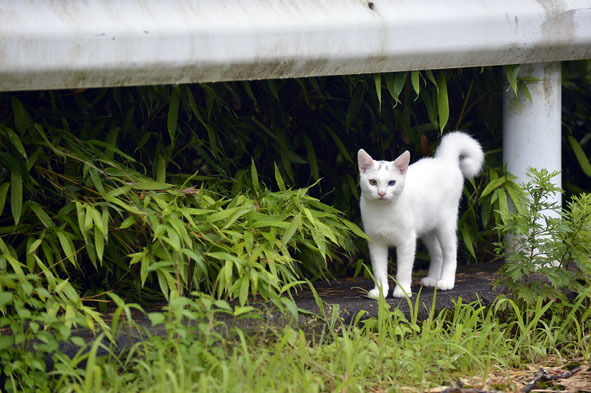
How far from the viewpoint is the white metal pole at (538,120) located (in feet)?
12.5

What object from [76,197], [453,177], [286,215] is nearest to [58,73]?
[76,197]

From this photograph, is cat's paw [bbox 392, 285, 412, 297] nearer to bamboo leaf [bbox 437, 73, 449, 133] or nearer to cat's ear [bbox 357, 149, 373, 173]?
cat's ear [bbox 357, 149, 373, 173]

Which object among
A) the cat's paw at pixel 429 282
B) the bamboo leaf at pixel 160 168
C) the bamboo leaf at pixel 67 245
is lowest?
the cat's paw at pixel 429 282

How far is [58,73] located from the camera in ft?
9.37

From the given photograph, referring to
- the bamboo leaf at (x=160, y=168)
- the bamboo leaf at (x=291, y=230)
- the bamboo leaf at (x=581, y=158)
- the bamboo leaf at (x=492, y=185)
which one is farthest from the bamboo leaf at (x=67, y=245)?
the bamboo leaf at (x=581, y=158)

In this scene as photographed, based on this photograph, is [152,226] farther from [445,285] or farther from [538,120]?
[538,120]

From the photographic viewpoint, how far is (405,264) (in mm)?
3400

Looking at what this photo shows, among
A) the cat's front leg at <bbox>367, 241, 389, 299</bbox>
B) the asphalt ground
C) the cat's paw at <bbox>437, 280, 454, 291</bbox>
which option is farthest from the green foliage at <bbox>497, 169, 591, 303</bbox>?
the cat's front leg at <bbox>367, 241, 389, 299</bbox>

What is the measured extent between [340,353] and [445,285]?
98 cm

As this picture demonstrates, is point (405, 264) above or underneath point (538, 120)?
underneath

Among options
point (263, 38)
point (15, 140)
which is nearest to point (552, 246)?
point (263, 38)

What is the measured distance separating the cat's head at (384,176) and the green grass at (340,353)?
507 mm

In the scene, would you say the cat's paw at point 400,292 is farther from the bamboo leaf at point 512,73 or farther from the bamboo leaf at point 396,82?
the bamboo leaf at point 512,73

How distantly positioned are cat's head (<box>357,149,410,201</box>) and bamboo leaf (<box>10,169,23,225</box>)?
57.8 inches
